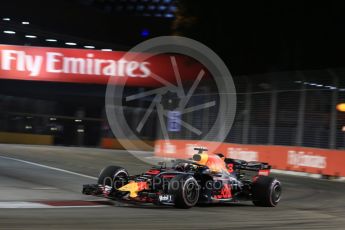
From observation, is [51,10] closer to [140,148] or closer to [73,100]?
[73,100]

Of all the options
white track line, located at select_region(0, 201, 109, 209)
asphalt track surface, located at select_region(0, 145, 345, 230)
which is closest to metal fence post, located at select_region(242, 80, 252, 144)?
asphalt track surface, located at select_region(0, 145, 345, 230)

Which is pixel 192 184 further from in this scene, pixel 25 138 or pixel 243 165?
pixel 25 138

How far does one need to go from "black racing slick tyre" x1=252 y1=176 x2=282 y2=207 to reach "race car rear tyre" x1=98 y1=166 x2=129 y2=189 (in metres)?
2.85

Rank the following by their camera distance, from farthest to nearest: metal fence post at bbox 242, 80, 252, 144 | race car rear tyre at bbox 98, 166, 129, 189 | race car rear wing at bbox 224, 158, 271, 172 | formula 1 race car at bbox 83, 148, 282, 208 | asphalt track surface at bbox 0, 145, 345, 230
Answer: metal fence post at bbox 242, 80, 252, 144
race car rear wing at bbox 224, 158, 271, 172
race car rear tyre at bbox 98, 166, 129, 189
formula 1 race car at bbox 83, 148, 282, 208
asphalt track surface at bbox 0, 145, 345, 230

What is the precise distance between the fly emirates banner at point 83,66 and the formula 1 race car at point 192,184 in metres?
19.6

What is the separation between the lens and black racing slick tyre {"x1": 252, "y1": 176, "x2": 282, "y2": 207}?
12984mm

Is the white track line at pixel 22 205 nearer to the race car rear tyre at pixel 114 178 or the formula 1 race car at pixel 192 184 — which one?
the formula 1 race car at pixel 192 184

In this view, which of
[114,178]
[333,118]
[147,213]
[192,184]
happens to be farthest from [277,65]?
[147,213]

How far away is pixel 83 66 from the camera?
33.0 meters

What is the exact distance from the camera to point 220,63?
2936 cm

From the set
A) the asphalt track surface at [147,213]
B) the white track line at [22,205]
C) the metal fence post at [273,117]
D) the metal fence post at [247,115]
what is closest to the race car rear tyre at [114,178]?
the asphalt track surface at [147,213]

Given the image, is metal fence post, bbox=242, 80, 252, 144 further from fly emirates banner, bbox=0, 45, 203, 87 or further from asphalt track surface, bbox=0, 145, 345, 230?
asphalt track surface, bbox=0, 145, 345, 230

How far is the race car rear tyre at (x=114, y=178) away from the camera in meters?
12.2

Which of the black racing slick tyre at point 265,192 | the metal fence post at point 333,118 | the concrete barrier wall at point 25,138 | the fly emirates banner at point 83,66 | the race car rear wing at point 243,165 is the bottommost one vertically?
the black racing slick tyre at point 265,192
